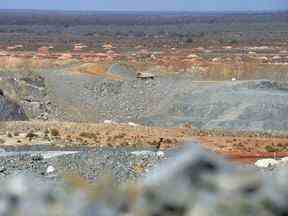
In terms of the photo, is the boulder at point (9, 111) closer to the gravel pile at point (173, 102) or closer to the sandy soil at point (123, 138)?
the sandy soil at point (123, 138)

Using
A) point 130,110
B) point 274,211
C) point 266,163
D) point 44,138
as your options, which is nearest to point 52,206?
point 274,211

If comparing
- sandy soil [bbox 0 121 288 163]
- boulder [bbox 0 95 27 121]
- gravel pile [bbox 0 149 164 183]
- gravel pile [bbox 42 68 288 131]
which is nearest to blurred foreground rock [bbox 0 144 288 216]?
gravel pile [bbox 0 149 164 183]

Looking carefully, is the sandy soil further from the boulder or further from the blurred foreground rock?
the blurred foreground rock

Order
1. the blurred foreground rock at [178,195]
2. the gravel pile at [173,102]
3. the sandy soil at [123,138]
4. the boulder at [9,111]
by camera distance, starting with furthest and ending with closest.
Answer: the gravel pile at [173,102], the boulder at [9,111], the sandy soil at [123,138], the blurred foreground rock at [178,195]

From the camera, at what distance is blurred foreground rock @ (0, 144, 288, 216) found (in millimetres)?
3849

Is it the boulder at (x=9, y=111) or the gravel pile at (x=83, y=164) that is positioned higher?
the gravel pile at (x=83, y=164)

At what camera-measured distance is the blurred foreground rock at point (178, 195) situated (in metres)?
3.85

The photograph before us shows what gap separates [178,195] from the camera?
12.6ft

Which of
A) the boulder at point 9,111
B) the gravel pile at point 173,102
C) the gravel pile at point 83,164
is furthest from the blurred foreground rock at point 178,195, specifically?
the gravel pile at point 173,102

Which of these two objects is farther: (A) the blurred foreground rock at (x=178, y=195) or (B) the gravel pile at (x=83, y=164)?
(B) the gravel pile at (x=83, y=164)

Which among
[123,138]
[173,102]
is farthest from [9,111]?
[173,102]

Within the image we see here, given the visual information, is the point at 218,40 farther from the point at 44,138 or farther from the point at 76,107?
the point at 44,138

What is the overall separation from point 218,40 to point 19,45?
39388 mm

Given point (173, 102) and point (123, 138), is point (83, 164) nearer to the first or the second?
Answer: point (123, 138)
